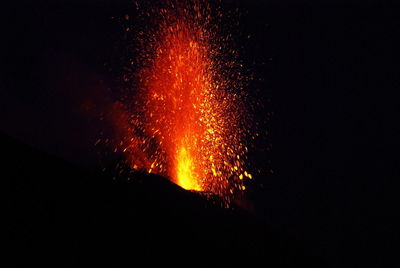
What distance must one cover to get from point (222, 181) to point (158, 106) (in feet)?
9.28

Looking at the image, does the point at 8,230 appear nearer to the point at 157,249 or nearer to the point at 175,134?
the point at 157,249

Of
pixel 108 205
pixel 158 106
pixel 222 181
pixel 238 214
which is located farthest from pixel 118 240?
pixel 158 106

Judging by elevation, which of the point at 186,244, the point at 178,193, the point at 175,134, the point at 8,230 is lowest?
the point at 8,230

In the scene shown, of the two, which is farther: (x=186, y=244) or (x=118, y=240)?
(x=186, y=244)

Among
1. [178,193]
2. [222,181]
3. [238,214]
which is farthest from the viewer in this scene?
[222,181]

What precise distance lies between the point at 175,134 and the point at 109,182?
5691 millimetres

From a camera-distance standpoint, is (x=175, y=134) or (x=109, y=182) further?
(x=175, y=134)

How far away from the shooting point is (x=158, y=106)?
888 centimetres

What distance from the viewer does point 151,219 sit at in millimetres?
2814

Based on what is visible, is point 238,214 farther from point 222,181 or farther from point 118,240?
point 118,240

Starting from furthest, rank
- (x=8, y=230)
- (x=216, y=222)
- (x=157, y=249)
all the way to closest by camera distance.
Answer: (x=216, y=222), (x=157, y=249), (x=8, y=230)

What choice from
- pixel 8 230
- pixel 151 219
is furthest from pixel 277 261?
pixel 8 230

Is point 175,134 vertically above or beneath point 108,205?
above

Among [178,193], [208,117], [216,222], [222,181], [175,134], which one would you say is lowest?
[216,222]
